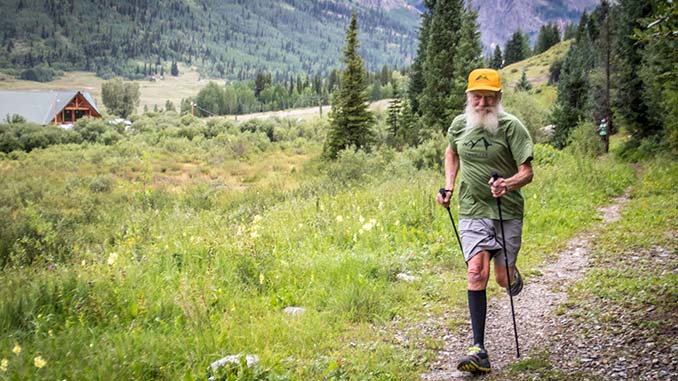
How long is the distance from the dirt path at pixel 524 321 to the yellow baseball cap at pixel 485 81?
2642 mm

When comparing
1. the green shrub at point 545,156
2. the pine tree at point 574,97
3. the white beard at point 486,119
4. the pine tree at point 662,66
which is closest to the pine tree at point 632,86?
the pine tree at point 662,66

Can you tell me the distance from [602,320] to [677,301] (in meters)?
0.89

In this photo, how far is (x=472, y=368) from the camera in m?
4.29

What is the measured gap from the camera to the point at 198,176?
36.1m

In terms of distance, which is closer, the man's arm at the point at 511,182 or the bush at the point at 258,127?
the man's arm at the point at 511,182

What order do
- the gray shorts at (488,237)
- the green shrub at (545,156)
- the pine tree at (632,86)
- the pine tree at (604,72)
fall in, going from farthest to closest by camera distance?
the pine tree at (604,72) → the pine tree at (632,86) → the green shrub at (545,156) → the gray shorts at (488,237)

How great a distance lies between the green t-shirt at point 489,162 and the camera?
455 cm

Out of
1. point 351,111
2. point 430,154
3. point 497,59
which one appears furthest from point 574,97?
point 497,59

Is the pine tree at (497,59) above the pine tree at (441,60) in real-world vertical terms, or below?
above

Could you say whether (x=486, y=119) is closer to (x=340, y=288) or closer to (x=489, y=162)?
(x=489, y=162)

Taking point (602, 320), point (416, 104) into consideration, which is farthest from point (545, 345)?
point (416, 104)

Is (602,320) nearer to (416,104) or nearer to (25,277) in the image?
(25,277)

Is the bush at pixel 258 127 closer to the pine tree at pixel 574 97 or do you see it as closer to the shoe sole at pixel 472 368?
the pine tree at pixel 574 97

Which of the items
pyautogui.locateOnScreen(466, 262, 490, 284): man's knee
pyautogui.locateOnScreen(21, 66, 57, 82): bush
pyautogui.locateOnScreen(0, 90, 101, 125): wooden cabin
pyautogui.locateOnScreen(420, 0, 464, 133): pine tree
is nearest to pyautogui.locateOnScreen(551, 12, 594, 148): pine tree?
pyautogui.locateOnScreen(420, 0, 464, 133): pine tree
